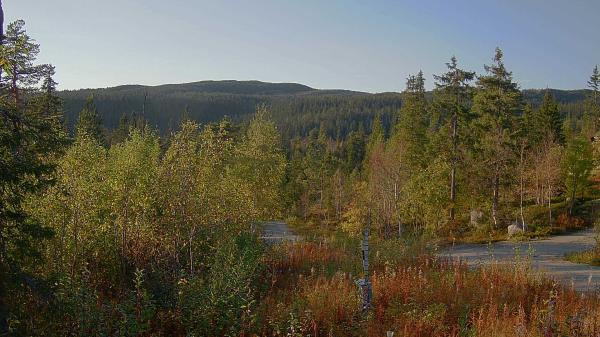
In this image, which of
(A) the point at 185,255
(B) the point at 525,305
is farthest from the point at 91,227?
(B) the point at 525,305

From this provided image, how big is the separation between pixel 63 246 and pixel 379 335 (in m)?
5.68

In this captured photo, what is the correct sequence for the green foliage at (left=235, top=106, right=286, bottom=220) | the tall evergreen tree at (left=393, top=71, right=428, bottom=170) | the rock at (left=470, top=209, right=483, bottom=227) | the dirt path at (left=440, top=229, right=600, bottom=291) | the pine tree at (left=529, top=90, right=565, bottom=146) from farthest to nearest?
1. the pine tree at (left=529, top=90, right=565, bottom=146)
2. the tall evergreen tree at (left=393, top=71, right=428, bottom=170)
3. the rock at (left=470, top=209, right=483, bottom=227)
4. the green foliage at (left=235, top=106, right=286, bottom=220)
5. the dirt path at (left=440, top=229, right=600, bottom=291)

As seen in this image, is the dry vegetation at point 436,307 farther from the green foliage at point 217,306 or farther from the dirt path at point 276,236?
the dirt path at point 276,236

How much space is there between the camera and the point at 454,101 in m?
28.5

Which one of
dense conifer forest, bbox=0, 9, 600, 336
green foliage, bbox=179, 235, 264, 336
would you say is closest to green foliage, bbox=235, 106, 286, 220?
dense conifer forest, bbox=0, 9, 600, 336

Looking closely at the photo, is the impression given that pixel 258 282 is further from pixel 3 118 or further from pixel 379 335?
pixel 3 118

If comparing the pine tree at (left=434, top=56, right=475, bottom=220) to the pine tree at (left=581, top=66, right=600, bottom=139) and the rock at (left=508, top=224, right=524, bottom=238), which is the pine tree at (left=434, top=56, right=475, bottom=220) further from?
the pine tree at (left=581, top=66, right=600, bottom=139)

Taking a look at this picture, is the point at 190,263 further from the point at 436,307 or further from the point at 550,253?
the point at 550,253

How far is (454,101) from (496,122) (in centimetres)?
285

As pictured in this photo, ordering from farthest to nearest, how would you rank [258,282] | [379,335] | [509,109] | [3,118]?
[509,109] → [258,282] → [379,335] → [3,118]

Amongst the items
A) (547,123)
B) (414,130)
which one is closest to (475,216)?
(414,130)

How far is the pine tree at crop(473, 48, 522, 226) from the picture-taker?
27.0m

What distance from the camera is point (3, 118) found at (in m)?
5.84

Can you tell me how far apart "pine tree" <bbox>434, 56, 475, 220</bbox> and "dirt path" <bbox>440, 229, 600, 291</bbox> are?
535 cm
